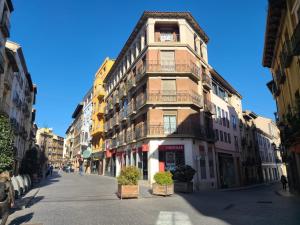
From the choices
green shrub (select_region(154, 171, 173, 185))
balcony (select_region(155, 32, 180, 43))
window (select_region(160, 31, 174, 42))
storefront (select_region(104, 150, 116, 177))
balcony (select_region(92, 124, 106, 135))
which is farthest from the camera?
balcony (select_region(92, 124, 106, 135))

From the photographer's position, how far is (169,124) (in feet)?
82.1

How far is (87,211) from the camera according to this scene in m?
11.0

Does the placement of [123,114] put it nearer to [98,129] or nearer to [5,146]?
[98,129]

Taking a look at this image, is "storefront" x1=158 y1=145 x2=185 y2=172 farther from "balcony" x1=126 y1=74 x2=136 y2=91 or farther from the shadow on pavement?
the shadow on pavement

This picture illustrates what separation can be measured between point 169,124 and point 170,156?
3070mm

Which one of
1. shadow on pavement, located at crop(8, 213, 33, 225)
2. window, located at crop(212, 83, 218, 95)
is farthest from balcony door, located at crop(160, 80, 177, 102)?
shadow on pavement, located at crop(8, 213, 33, 225)

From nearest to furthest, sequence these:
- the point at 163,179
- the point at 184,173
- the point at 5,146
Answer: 1. the point at 5,146
2. the point at 163,179
3. the point at 184,173

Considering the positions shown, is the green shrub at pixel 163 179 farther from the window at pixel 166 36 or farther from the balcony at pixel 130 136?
the window at pixel 166 36

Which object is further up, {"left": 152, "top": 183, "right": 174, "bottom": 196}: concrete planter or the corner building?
the corner building

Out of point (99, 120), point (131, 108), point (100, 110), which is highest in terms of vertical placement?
point (100, 110)

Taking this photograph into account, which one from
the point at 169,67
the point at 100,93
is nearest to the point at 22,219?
the point at 169,67

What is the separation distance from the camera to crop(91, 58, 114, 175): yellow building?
45.8 metres

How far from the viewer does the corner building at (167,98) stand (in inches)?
953

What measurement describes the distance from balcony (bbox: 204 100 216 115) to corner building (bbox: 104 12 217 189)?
156 millimetres
